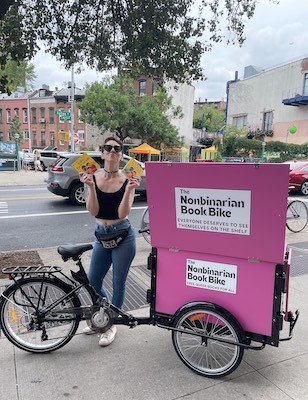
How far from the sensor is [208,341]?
2670 mm

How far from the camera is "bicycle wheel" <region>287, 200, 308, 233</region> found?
24.4ft

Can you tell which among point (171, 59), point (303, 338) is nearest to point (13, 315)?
point (303, 338)

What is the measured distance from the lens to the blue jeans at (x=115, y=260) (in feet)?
9.65

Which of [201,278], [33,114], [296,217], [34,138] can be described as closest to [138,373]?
[201,278]

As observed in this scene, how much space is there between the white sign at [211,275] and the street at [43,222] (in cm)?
451

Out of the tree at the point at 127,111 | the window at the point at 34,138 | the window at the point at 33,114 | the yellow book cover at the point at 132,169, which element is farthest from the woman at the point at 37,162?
the window at the point at 33,114

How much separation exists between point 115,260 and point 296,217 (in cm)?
579

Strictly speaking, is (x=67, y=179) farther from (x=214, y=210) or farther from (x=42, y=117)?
(x=42, y=117)

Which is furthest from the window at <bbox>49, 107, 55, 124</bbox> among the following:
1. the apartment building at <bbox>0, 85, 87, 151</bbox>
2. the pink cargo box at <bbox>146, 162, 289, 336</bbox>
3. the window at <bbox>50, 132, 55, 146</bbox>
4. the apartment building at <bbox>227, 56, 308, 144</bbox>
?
the pink cargo box at <bbox>146, 162, 289, 336</bbox>

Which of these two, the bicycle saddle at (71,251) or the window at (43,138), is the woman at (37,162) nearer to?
the window at (43,138)

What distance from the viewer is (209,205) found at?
2459 millimetres

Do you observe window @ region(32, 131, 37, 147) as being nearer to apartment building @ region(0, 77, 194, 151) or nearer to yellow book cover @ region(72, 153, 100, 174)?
apartment building @ region(0, 77, 194, 151)

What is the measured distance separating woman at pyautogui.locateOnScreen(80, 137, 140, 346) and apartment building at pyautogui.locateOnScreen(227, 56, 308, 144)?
114ft

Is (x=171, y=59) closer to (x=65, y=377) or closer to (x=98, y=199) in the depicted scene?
(x=98, y=199)
